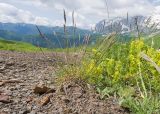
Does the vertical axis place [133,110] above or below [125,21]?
below

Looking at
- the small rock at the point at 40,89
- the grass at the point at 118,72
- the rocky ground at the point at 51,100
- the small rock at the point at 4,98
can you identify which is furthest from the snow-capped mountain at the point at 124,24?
the small rock at the point at 4,98

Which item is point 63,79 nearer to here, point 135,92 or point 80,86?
point 80,86

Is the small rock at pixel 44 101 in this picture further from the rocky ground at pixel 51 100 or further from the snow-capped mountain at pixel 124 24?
the snow-capped mountain at pixel 124 24

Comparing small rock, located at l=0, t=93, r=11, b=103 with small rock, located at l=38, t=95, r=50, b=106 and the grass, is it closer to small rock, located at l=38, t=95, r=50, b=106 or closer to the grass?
small rock, located at l=38, t=95, r=50, b=106

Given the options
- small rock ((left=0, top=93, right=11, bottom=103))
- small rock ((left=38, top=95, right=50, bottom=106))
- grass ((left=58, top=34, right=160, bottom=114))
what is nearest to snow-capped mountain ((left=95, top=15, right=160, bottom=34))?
grass ((left=58, top=34, right=160, bottom=114))

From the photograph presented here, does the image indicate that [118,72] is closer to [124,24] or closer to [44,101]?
[124,24]

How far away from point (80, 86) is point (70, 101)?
96 centimetres

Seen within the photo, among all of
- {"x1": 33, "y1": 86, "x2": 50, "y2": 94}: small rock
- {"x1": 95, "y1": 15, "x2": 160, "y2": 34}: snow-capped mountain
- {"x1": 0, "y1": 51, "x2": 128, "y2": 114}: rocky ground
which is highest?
{"x1": 95, "y1": 15, "x2": 160, "y2": 34}: snow-capped mountain

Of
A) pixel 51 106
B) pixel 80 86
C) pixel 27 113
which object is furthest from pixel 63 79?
pixel 27 113

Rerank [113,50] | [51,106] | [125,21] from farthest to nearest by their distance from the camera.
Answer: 1. [113,50]
2. [125,21]
3. [51,106]

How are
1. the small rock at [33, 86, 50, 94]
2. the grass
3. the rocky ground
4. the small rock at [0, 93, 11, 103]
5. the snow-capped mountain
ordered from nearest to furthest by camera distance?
the rocky ground
the small rock at [0, 93, 11, 103]
the small rock at [33, 86, 50, 94]
the grass
the snow-capped mountain

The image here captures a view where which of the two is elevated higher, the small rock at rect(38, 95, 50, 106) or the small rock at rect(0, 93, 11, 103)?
the small rock at rect(0, 93, 11, 103)

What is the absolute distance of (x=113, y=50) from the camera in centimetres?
927

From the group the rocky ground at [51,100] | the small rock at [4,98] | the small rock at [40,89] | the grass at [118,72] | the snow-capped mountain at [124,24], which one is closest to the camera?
the rocky ground at [51,100]
